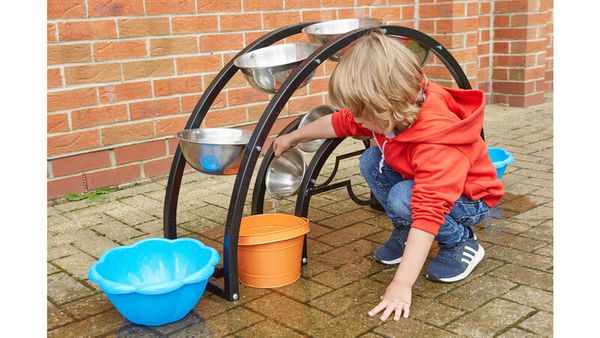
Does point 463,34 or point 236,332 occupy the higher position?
point 463,34

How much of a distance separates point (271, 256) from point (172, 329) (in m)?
0.50

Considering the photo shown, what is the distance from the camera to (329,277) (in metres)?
2.99

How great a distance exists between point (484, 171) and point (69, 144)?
2546 millimetres

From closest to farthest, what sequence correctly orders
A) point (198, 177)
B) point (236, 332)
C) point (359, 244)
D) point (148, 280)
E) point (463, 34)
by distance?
point (236, 332), point (148, 280), point (359, 244), point (198, 177), point (463, 34)

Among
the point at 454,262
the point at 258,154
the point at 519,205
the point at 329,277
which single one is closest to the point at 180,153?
the point at 258,154

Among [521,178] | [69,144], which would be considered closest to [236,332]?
[69,144]

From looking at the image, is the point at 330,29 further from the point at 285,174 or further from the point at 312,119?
the point at 285,174

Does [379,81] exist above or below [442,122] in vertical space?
above

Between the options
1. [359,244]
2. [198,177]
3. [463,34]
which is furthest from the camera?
[463,34]

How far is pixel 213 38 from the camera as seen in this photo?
4719mm

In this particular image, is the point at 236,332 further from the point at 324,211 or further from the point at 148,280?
the point at 324,211

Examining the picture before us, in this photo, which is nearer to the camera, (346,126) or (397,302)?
(397,302)

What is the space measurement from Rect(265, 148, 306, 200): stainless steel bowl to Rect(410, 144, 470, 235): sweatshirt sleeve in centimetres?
84

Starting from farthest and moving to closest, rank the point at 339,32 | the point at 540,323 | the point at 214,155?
the point at 339,32 → the point at 214,155 → the point at 540,323
